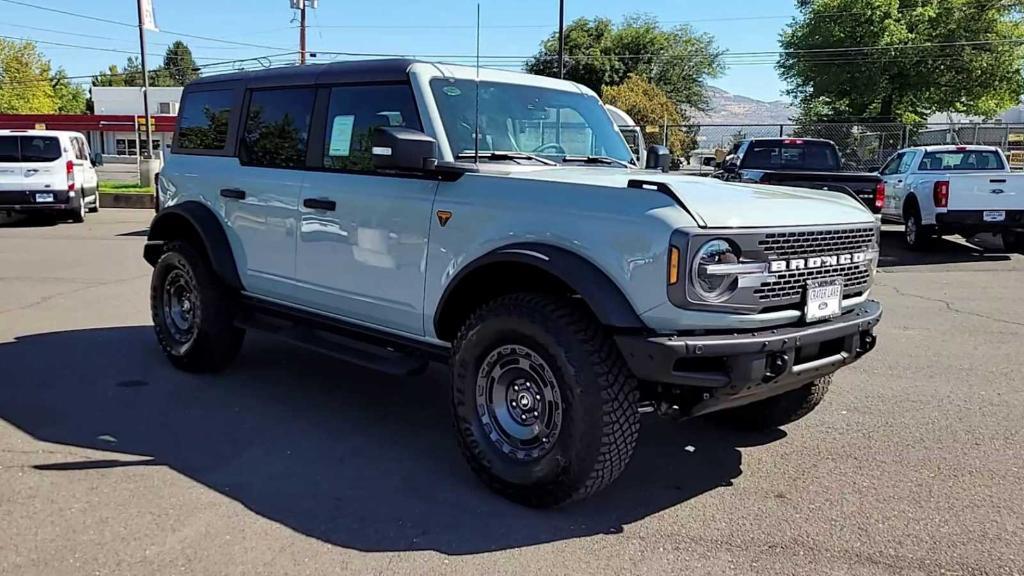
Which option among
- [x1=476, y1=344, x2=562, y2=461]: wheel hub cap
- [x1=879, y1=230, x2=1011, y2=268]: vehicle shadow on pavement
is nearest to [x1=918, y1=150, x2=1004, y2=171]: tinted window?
[x1=879, y1=230, x2=1011, y2=268]: vehicle shadow on pavement

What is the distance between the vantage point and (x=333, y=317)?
17.2 feet

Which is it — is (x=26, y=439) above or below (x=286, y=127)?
below

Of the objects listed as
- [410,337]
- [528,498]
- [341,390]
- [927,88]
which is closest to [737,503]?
[528,498]

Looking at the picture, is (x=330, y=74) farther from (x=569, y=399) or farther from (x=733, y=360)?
(x=733, y=360)

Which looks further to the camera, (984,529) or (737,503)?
(737,503)

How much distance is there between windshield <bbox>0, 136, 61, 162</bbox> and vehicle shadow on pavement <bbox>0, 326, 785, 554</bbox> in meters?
11.7

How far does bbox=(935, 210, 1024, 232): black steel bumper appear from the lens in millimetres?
13164

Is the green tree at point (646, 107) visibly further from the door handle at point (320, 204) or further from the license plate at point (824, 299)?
the license plate at point (824, 299)

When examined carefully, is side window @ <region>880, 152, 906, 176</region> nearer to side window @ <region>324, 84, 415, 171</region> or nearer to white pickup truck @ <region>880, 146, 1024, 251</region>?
white pickup truck @ <region>880, 146, 1024, 251</region>

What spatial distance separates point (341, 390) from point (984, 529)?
3927 millimetres

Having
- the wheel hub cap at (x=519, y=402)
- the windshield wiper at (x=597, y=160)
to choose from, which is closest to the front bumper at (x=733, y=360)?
the wheel hub cap at (x=519, y=402)

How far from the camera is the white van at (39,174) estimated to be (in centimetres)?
1664

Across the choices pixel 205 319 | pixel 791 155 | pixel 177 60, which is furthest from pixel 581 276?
pixel 177 60

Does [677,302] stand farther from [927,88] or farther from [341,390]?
[927,88]
